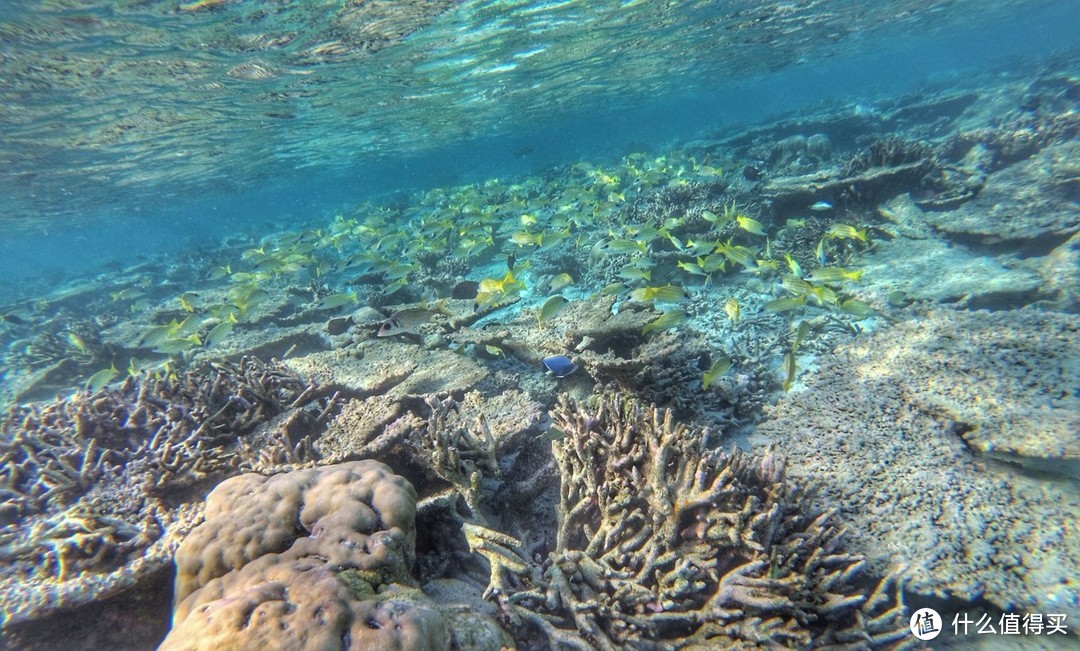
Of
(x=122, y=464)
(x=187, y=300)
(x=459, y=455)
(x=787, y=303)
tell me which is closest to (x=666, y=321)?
(x=787, y=303)

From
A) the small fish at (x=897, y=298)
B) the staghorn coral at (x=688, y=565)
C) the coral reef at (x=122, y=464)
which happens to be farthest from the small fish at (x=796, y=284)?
the coral reef at (x=122, y=464)

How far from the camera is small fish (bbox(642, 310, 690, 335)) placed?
16.4ft

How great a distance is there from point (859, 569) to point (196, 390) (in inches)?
241

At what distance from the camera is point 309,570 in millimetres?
2238

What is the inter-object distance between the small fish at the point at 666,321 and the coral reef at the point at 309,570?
3165 mm

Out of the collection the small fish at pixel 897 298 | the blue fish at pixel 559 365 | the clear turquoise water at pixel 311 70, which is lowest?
the small fish at pixel 897 298

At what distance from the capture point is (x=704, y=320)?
7.52 m

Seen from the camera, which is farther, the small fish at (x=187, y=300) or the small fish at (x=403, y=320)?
the small fish at (x=187, y=300)

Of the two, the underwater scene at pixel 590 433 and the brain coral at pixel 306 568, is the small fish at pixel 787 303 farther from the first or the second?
the brain coral at pixel 306 568

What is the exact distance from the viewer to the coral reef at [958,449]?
285 cm

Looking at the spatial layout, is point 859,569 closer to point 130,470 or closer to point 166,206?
point 130,470

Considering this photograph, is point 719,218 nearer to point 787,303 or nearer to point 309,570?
point 787,303

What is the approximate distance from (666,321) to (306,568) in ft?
12.9

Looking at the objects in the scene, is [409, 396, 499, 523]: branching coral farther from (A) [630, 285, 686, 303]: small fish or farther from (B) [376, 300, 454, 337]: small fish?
(A) [630, 285, 686, 303]: small fish
